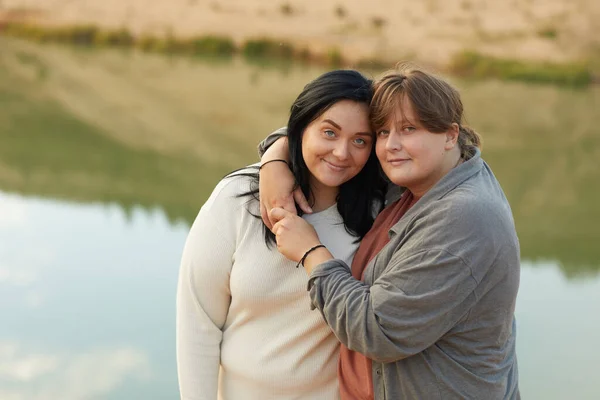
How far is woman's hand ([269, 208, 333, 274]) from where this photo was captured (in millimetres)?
1661

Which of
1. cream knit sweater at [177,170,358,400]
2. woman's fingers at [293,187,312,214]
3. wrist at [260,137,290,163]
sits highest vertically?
wrist at [260,137,290,163]

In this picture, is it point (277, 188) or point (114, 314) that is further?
point (114, 314)

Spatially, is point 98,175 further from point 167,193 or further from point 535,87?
point 535,87

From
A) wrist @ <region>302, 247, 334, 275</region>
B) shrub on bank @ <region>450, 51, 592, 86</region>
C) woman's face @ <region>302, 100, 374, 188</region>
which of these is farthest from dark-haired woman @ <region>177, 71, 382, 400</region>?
shrub on bank @ <region>450, 51, 592, 86</region>

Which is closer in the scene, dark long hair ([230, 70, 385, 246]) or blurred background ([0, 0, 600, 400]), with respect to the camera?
dark long hair ([230, 70, 385, 246])

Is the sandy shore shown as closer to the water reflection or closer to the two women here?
the water reflection

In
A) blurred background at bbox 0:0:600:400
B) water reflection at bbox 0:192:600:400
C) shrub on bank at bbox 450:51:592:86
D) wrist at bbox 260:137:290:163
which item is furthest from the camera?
shrub on bank at bbox 450:51:592:86

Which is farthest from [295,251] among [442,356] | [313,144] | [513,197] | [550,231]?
[513,197]

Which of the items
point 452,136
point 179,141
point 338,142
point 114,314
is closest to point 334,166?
point 338,142

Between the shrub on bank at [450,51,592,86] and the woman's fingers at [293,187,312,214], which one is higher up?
the shrub on bank at [450,51,592,86]

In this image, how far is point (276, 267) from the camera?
5.83ft

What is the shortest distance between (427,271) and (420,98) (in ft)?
1.19

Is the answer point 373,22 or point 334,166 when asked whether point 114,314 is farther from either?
point 373,22

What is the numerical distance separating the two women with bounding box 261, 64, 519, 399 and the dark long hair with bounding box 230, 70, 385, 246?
0.20ft
